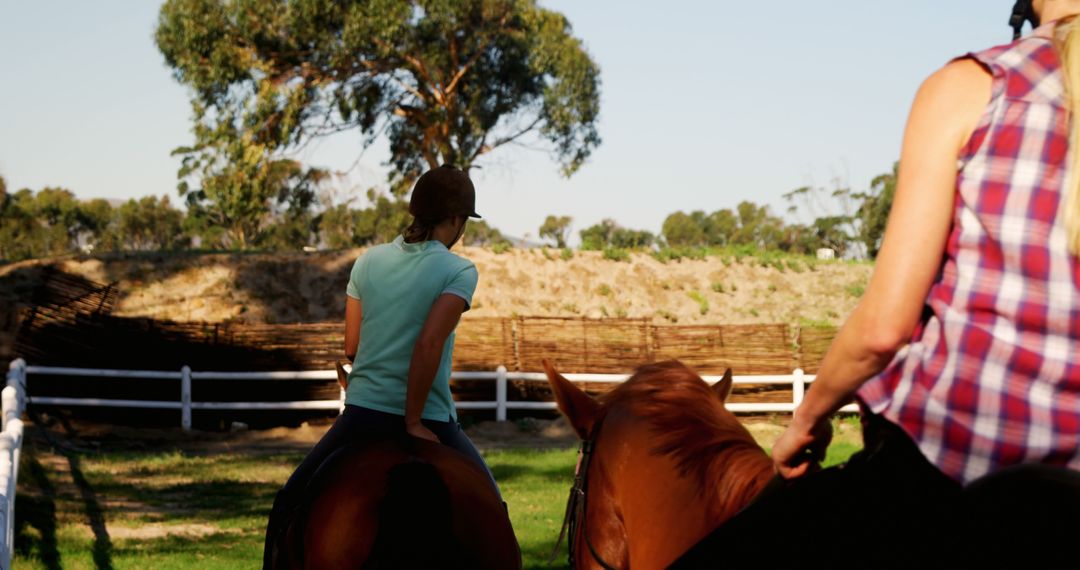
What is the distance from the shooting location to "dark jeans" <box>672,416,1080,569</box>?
1.55 m

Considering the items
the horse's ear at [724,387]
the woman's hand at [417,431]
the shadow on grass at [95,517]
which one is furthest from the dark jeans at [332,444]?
the shadow on grass at [95,517]

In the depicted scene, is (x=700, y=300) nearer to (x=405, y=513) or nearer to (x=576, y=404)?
(x=405, y=513)

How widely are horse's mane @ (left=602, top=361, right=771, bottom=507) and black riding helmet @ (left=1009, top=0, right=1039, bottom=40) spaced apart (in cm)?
113

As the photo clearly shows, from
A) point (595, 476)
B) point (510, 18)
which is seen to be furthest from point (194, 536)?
point (510, 18)

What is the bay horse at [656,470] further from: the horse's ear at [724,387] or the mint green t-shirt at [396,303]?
the mint green t-shirt at [396,303]

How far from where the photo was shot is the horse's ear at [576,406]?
3.05m

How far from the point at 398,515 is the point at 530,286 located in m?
28.1

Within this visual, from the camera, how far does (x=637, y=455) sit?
2861mm

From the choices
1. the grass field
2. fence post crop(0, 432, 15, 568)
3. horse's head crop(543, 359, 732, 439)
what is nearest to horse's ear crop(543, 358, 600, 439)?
horse's head crop(543, 359, 732, 439)

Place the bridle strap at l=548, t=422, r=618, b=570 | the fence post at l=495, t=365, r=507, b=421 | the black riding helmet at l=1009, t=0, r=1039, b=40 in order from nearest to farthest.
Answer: the black riding helmet at l=1009, t=0, r=1039, b=40 → the bridle strap at l=548, t=422, r=618, b=570 → the fence post at l=495, t=365, r=507, b=421

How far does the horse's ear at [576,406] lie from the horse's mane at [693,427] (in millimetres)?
52

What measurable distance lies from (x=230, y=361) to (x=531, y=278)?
527 inches

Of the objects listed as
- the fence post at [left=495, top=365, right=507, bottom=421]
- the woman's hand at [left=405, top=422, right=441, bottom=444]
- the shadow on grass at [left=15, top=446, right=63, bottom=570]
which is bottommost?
the shadow on grass at [left=15, top=446, right=63, bottom=570]

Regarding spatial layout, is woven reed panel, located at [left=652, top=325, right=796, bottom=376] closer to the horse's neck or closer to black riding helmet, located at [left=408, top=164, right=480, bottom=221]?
black riding helmet, located at [left=408, top=164, right=480, bottom=221]
